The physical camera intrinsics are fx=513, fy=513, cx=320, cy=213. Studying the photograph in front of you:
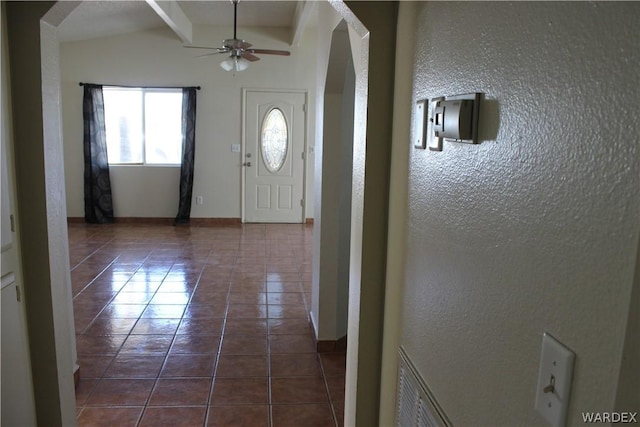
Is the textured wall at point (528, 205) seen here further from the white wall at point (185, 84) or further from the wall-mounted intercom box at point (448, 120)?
the white wall at point (185, 84)

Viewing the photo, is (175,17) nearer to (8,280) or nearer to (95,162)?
(95,162)

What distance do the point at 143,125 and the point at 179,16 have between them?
1.84 m

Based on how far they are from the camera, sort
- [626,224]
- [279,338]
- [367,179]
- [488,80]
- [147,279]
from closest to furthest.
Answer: [626,224], [488,80], [367,179], [279,338], [147,279]

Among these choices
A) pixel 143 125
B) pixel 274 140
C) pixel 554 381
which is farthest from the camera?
pixel 274 140

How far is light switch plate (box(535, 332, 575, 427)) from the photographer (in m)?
0.69

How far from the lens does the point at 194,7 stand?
6.45 meters

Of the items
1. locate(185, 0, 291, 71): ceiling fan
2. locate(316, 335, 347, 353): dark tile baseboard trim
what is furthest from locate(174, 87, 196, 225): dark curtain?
locate(316, 335, 347, 353): dark tile baseboard trim

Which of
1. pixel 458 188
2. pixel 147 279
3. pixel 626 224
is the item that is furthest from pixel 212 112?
pixel 626 224

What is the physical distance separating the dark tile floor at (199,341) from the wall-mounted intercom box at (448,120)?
1.82 m

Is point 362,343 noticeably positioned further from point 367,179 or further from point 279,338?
point 279,338

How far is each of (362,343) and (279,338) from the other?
2.01m

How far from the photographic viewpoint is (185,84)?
7.52 metres

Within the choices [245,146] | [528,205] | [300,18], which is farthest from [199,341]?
[245,146]

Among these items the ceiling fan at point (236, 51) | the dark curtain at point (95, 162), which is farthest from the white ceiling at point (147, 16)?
the ceiling fan at point (236, 51)
